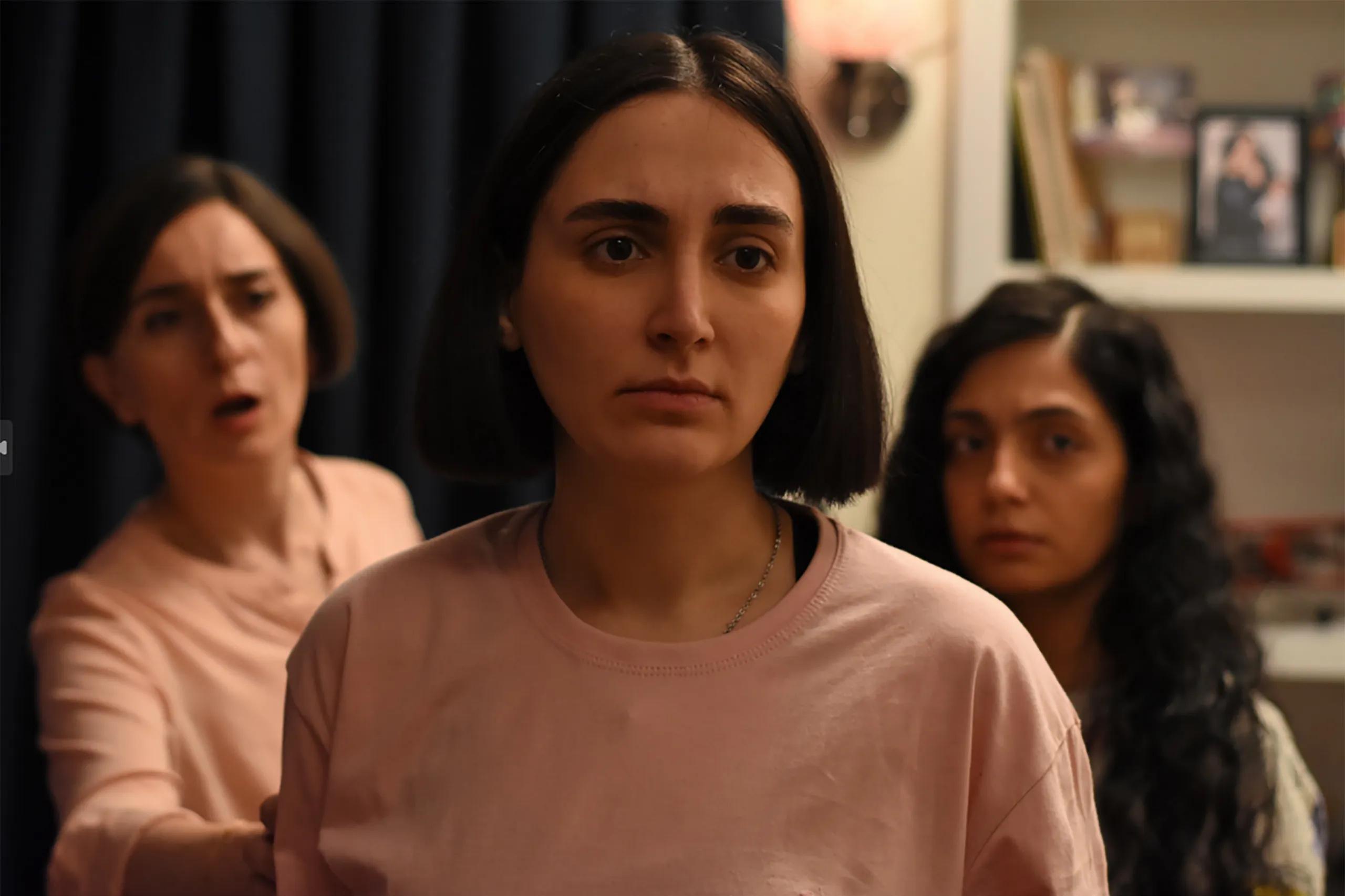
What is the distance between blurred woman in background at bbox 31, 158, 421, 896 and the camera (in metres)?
1.34

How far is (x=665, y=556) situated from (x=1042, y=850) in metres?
0.29

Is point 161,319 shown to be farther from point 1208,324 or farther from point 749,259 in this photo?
point 1208,324

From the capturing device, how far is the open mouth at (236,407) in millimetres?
1466

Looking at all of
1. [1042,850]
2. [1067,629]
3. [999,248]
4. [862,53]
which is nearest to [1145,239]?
[999,248]

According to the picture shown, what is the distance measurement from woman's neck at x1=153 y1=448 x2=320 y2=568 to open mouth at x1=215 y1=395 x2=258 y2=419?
6cm

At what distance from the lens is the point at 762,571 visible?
0.91 m

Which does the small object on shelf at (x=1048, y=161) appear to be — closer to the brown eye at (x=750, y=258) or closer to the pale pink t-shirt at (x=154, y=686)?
the pale pink t-shirt at (x=154, y=686)

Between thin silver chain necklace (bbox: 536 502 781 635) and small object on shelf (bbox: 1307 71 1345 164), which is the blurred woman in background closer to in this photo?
thin silver chain necklace (bbox: 536 502 781 635)

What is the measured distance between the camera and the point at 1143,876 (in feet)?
4.11

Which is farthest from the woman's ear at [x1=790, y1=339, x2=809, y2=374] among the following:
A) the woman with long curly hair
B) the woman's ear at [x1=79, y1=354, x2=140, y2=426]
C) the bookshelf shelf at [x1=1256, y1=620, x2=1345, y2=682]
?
the bookshelf shelf at [x1=1256, y1=620, x2=1345, y2=682]

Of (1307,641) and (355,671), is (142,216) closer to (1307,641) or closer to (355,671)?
(355,671)

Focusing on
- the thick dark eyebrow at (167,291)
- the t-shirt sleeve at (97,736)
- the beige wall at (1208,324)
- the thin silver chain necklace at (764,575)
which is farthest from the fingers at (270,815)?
the beige wall at (1208,324)

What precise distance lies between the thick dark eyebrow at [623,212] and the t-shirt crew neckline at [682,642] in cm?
24

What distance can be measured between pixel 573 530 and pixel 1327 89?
1656mm
